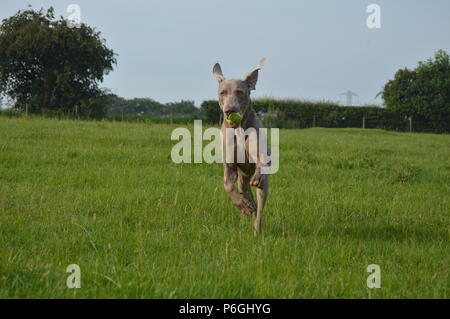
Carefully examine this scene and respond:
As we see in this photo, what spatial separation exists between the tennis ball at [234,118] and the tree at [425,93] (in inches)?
1860

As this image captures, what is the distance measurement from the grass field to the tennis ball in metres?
1.36

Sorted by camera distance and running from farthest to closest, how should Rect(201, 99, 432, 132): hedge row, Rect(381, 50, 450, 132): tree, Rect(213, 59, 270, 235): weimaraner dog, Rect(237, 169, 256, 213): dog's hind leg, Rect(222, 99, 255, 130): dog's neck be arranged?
1. Rect(381, 50, 450, 132): tree
2. Rect(201, 99, 432, 132): hedge row
3. Rect(237, 169, 256, 213): dog's hind leg
4. Rect(222, 99, 255, 130): dog's neck
5. Rect(213, 59, 270, 235): weimaraner dog

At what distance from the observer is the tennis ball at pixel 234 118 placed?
5.46 metres

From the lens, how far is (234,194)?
227 inches

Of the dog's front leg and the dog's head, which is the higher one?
the dog's head

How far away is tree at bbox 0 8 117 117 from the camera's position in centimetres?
4216

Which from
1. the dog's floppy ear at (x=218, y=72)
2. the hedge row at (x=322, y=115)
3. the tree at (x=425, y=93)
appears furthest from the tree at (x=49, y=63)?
the dog's floppy ear at (x=218, y=72)

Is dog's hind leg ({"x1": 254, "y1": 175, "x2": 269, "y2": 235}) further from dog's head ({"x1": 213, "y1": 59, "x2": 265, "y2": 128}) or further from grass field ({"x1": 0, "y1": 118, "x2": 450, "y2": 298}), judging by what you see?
dog's head ({"x1": 213, "y1": 59, "x2": 265, "y2": 128})

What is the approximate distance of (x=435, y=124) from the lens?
164 ft

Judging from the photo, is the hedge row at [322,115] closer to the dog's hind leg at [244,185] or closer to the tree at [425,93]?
the tree at [425,93]

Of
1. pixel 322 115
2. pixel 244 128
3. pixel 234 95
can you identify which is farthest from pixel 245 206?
pixel 322 115

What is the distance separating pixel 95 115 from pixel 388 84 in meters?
33.3

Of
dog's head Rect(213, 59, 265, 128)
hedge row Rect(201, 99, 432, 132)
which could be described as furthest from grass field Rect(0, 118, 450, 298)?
hedge row Rect(201, 99, 432, 132)
